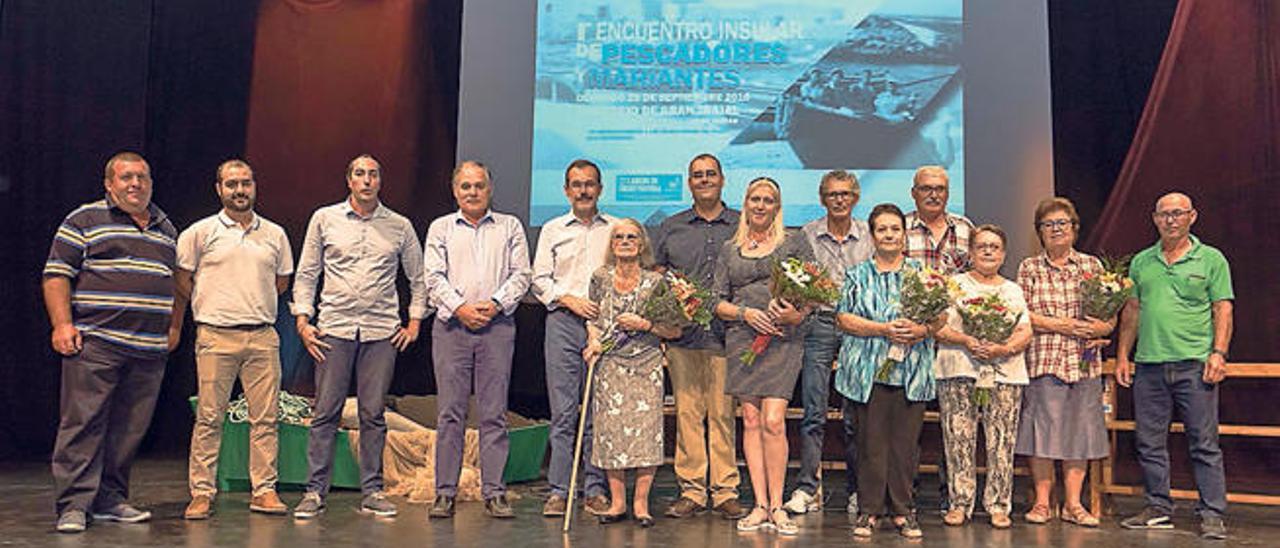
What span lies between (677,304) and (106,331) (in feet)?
7.31

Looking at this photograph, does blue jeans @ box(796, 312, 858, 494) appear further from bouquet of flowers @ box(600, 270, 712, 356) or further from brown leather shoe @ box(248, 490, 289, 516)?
brown leather shoe @ box(248, 490, 289, 516)

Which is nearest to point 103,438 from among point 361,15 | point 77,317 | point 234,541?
point 77,317

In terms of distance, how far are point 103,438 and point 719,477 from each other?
2511 millimetres

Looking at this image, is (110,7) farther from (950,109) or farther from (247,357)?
(950,109)

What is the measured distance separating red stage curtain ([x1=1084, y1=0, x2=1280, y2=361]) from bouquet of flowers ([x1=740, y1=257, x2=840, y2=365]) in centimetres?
290

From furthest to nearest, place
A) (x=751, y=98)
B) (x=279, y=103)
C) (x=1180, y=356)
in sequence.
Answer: (x=279, y=103) < (x=751, y=98) < (x=1180, y=356)

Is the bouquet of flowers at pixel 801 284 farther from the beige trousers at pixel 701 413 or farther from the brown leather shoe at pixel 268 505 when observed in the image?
the brown leather shoe at pixel 268 505

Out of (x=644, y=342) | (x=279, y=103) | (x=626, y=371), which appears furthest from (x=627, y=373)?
(x=279, y=103)

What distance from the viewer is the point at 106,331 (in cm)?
412

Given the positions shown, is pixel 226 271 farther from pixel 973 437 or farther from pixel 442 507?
pixel 973 437

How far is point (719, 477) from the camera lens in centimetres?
457

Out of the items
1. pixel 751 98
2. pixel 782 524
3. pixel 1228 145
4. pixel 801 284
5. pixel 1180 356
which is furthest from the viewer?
pixel 751 98

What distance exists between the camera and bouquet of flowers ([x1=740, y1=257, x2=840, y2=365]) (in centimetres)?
399

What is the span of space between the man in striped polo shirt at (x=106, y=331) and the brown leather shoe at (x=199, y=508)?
165 mm
